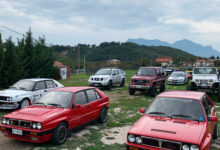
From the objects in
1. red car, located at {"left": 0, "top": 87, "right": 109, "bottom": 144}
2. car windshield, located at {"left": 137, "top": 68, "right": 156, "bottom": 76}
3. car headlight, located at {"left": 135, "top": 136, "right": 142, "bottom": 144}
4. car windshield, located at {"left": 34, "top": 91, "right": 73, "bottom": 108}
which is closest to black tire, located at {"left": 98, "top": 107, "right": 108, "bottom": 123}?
red car, located at {"left": 0, "top": 87, "right": 109, "bottom": 144}

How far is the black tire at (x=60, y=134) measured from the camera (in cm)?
524

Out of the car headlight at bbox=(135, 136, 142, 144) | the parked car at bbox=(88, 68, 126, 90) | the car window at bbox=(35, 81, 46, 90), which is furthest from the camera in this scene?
the parked car at bbox=(88, 68, 126, 90)

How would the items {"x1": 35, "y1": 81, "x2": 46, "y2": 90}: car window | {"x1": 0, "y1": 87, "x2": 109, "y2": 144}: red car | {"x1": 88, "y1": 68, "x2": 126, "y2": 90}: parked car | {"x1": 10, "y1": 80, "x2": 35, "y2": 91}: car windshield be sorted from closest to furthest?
{"x1": 0, "y1": 87, "x2": 109, "y2": 144}: red car
{"x1": 10, "y1": 80, "x2": 35, "y2": 91}: car windshield
{"x1": 35, "y1": 81, "x2": 46, "y2": 90}: car window
{"x1": 88, "y1": 68, "x2": 126, "y2": 90}: parked car

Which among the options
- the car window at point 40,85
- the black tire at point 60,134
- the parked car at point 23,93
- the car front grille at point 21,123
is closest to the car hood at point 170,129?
the black tire at point 60,134

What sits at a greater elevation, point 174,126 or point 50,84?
point 50,84

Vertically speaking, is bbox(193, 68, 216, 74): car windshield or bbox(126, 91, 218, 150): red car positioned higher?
bbox(193, 68, 216, 74): car windshield

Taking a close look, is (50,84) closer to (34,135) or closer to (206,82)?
(34,135)

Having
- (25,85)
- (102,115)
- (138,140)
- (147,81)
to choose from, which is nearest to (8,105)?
(25,85)

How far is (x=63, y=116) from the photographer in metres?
5.53

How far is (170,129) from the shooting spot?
4.18 m

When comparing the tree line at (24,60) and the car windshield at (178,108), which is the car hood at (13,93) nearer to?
the car windshield at (178,108)

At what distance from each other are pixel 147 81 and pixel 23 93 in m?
8.04

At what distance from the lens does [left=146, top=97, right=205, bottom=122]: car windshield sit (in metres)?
4.68

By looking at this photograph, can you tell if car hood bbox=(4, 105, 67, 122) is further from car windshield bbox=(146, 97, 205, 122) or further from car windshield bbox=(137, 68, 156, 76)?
car windshield bbox=(137, 68, 156, 76)
